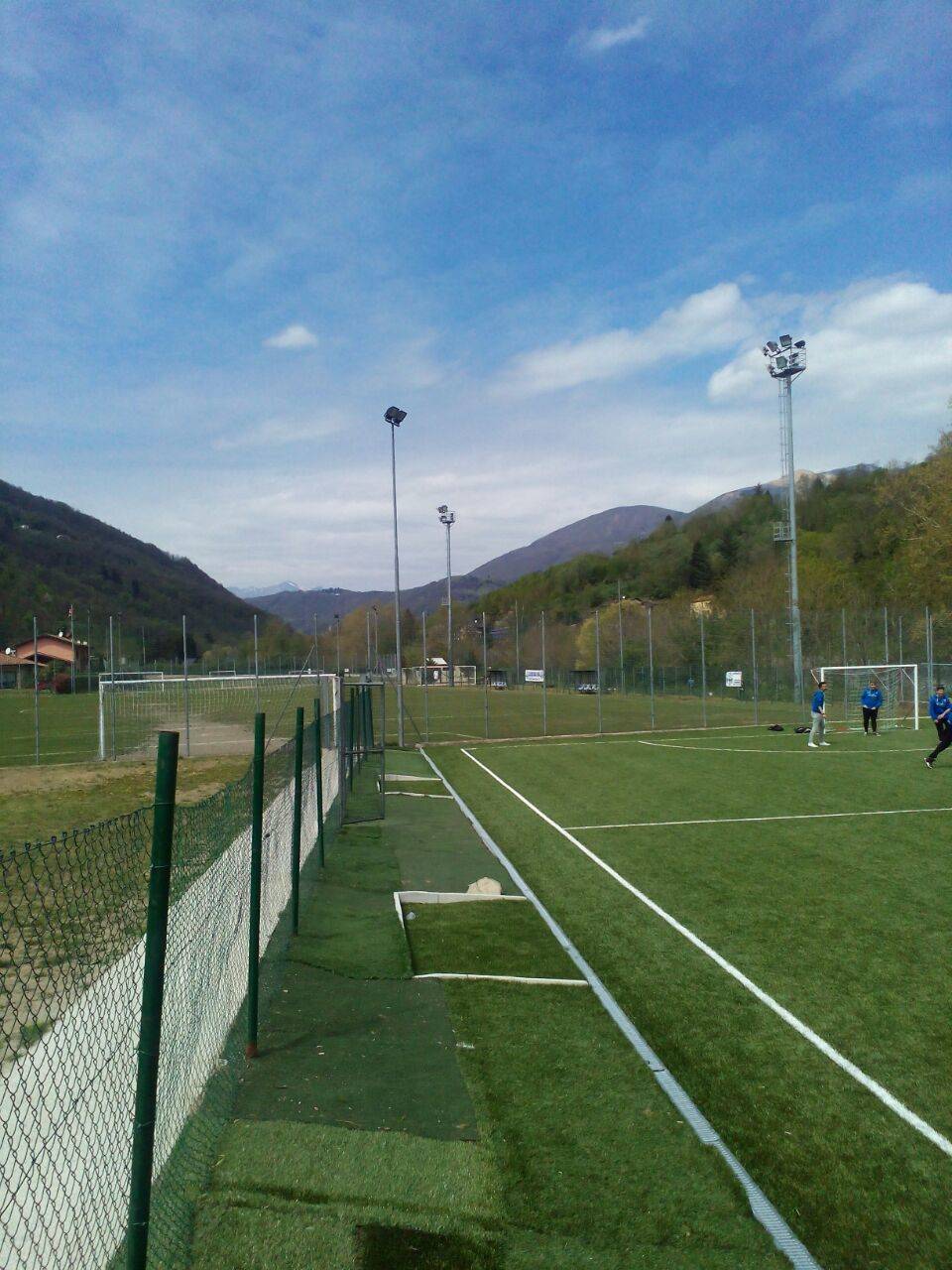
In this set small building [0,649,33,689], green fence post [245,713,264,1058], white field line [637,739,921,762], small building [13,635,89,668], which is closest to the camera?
green fence post [245,713,264,1058]

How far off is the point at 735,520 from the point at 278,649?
2817 inches

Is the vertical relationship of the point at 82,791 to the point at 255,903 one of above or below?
below

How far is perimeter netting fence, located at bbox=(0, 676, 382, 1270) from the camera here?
3131mm

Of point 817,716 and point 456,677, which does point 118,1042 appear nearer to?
point 817,716

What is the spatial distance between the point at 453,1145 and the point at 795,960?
3799 millimetres

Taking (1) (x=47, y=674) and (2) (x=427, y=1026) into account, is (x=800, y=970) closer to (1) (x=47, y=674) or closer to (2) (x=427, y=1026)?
(2) (x=427, y=1026)

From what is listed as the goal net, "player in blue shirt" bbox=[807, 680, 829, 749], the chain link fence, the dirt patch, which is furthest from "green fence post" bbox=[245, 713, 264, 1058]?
the chain link fence

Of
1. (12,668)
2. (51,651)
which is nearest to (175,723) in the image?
(51,651)

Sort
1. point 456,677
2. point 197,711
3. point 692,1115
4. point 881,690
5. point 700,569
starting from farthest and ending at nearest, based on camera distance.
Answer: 1. point 700,569
2. point 456,677
3. point 197,711
4. point 881,690
5. point 692,1115

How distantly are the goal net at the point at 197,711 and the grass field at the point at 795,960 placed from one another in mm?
11460

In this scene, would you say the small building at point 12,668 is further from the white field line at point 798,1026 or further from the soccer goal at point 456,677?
the white field line at point 798,1026

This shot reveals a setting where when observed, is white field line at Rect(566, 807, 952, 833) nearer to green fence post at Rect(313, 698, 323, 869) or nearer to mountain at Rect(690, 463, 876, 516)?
green fence post at Rect(313, 698, 323, 869)

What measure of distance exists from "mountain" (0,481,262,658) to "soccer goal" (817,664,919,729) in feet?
92.4

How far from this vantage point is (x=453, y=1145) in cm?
431
